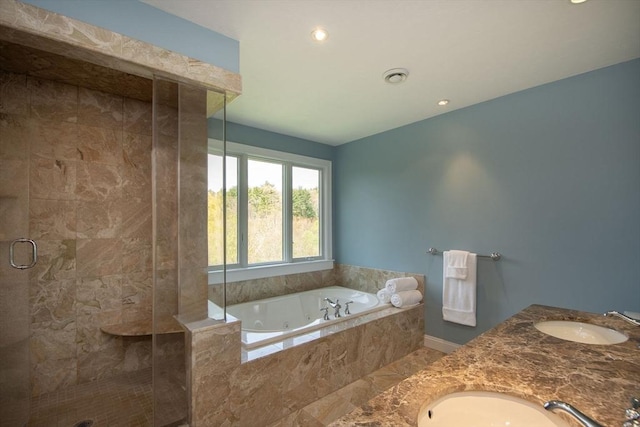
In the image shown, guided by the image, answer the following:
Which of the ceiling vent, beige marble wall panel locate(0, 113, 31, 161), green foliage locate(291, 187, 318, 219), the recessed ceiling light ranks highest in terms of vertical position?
the recessed ceiling light

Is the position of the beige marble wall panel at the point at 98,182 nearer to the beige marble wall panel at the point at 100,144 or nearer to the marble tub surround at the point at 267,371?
the beige marble wall panel at the point at 100,144

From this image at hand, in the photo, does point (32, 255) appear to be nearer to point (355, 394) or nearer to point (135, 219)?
point (135, 219)

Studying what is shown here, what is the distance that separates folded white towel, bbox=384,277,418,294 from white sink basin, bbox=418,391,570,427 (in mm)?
2171

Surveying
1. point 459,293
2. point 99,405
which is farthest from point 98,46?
point 459,293

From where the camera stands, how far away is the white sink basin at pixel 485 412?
85 centimetres

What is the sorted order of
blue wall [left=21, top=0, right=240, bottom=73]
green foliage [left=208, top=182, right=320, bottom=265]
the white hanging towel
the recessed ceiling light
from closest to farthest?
1. blue wall [left=21, top=0, right=240, bottom=73]
2. the recessed ceiling light
3. the white hanging towel
4. green foliage [left=208, top=182, right=320, bottom=265]

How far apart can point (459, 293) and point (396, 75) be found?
206 cm

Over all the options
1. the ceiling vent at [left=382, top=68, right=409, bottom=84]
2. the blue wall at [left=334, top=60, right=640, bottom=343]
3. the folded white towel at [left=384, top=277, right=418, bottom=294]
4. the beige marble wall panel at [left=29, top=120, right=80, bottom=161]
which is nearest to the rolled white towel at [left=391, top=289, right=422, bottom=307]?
the folded white towel at [left=384, top=277, right=418, bottom=294]

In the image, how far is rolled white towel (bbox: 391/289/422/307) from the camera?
2.96m

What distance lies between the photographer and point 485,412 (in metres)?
0.90

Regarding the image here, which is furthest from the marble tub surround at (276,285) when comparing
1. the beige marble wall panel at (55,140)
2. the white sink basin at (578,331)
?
the white sink basin at (578,331)

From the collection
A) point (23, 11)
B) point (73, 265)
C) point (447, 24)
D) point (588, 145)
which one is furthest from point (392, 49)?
point (73, 265)

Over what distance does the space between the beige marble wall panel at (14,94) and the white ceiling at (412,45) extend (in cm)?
137

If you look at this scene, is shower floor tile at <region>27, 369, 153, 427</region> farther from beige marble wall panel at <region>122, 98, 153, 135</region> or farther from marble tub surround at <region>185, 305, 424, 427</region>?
beige marble wall panel at <region>122, 98, 153, 135</region>
